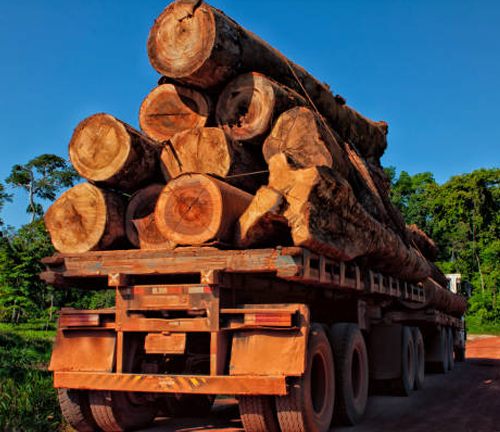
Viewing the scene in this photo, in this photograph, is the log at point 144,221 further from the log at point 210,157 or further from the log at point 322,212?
the log at point 322,212

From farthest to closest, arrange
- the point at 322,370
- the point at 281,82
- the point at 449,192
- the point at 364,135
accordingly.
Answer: the point at 449,192, the point at 364,135, the point at 281,82, the point at 322,370

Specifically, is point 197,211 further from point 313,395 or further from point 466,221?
point 466,221

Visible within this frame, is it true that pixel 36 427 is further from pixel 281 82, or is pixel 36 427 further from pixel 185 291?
pixel 281 82

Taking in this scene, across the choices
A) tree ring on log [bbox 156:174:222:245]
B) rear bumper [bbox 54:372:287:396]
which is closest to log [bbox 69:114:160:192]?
tree ring on log [bbox 156:174:222:245]

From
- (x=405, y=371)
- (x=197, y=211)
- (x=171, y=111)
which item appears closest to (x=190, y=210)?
Result: (x=197, y=211)

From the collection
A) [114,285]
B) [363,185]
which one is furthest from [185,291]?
[363,185]

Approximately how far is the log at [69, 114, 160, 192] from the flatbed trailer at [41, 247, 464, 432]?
861 millimetres

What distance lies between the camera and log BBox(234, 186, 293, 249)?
507cm

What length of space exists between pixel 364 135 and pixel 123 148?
19.2ft

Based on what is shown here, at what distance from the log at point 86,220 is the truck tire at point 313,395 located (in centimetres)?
235

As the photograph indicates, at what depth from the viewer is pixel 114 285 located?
5477 mm

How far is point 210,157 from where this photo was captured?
6.04m

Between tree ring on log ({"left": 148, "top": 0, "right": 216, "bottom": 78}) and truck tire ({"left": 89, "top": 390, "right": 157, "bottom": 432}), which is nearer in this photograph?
truck tire ({"left": 89, "top": 390, "right": 157, "bottom": 432})

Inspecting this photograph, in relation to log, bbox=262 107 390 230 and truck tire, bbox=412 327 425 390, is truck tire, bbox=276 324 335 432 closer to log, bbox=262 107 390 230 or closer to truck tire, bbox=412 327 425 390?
log, bbox=262 107 390 230
